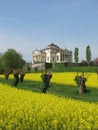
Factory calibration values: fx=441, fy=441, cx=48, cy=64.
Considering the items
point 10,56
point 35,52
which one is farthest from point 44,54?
point 10,56

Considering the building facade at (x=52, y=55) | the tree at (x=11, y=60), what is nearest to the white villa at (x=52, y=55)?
the building facade at (x=52, y=55)

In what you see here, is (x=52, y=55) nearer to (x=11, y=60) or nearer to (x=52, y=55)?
(x=52, y=55)

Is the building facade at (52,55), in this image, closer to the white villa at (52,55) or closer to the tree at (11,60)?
the white villa at (52,55)

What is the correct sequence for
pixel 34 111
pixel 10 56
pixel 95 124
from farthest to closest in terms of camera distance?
pixel 10 56, pixel 34 111, pixel 95 124

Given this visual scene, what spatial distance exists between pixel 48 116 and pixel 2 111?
1.16 meters

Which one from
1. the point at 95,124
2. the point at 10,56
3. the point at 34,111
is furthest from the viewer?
the point at 10,56

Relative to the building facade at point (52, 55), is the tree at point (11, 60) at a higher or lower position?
lower

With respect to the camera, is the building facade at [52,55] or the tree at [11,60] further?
the building facade at [52,55]

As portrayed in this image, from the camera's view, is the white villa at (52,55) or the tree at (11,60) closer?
the tree at (11,60)

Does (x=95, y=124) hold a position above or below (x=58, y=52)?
below

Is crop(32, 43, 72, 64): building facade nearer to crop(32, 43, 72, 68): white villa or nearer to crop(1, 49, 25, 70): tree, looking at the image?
crop(32, 43, 72, 68): white villa

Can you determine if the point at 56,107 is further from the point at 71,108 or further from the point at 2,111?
the point at 2,111

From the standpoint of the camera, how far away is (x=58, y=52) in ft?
593

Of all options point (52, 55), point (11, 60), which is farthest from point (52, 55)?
point (11, 60)
